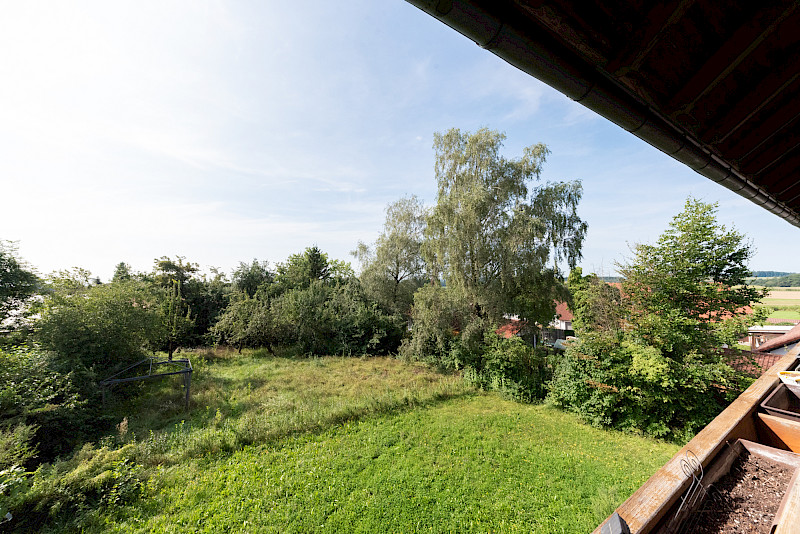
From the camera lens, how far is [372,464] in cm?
524

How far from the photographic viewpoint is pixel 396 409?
791cm

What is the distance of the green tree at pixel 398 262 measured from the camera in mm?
15477

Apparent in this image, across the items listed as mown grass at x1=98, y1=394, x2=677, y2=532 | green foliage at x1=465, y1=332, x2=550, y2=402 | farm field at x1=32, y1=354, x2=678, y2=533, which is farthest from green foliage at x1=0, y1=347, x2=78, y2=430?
green foliage at x1=465, y1=332, x2=550, y2=402

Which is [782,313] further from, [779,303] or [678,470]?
[678,470]

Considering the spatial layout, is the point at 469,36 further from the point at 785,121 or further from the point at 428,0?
the point at 785,121

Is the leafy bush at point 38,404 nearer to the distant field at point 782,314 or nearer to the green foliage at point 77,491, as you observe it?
the green foliage at point 77,491

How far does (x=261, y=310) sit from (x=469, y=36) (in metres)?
16.4

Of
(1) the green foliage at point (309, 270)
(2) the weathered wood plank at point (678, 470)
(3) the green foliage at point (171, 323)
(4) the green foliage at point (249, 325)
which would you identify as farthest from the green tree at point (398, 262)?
(2) the weathered wood plank at point (678, 470)

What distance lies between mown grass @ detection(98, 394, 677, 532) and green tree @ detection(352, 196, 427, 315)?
914cm

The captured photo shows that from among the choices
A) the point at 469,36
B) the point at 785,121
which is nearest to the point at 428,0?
the point at 469,36

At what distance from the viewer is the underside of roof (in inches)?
30.7

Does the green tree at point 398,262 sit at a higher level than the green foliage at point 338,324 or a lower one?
higher

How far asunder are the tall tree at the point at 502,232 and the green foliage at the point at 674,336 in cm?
288

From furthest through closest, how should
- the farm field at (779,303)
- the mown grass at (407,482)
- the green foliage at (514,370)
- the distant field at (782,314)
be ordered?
the green foliage at (514,370), the distant field at (782,314), the farm field at (779,303), the mown grass at (407,482)
